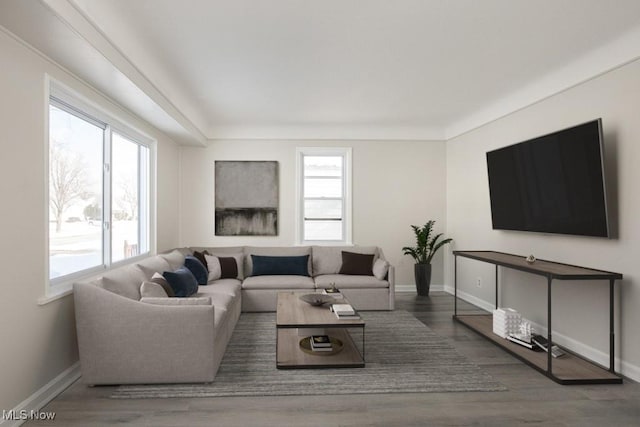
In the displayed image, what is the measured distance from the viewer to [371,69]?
11.8ft

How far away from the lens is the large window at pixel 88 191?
2.85 metres

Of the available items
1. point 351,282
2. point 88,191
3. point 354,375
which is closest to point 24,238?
point 88,191

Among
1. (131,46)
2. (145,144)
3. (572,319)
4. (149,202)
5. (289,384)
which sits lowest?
(289,384)

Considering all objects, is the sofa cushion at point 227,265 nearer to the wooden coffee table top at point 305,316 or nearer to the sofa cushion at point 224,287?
the sofa cushion at point 224,287

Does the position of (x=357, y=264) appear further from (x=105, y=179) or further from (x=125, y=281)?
(x=105, y=179)

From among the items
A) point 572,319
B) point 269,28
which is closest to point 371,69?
point 269,28

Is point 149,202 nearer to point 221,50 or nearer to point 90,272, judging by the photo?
point 90,272

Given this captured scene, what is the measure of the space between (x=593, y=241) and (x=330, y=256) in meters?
3.23

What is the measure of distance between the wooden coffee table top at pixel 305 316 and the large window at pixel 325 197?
229 cm

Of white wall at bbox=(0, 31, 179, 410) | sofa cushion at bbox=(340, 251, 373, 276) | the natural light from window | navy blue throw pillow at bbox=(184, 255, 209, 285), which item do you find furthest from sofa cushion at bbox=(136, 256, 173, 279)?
sofa cushion at bbox=(340, 251, 373, 276)

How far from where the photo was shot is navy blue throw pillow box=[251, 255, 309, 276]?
207 inches

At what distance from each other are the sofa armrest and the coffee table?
668 mm

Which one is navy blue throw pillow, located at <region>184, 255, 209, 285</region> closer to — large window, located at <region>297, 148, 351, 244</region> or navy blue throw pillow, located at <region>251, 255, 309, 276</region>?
navy blue throw pillow, located at <region>251, 255, 309, 276</region>

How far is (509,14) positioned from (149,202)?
432 centimetres
